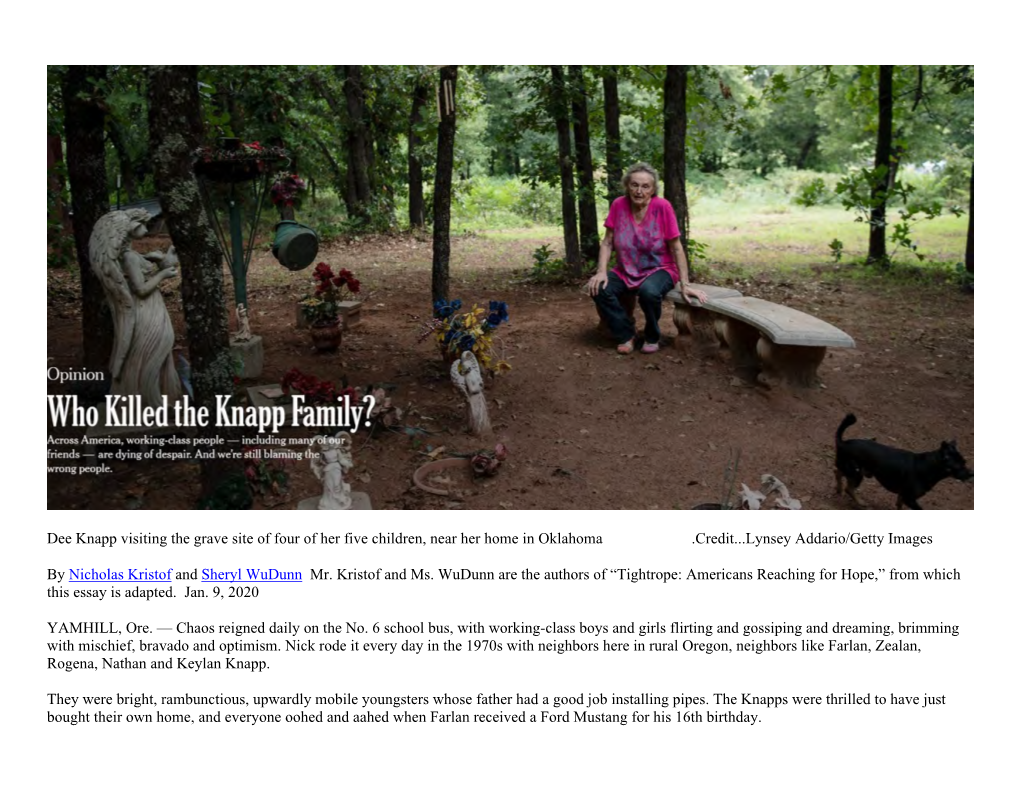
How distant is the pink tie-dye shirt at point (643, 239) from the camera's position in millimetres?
5449

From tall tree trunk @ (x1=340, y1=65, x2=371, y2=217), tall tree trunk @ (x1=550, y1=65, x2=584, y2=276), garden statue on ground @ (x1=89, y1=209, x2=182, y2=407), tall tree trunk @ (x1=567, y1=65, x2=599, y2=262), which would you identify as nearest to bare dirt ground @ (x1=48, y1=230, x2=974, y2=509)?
garden statue on ground @ (x1=89, y1=209, x2=182, y2=407)

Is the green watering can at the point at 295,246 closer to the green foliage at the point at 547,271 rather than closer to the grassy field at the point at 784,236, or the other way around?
the green foliage at the point at 547,271

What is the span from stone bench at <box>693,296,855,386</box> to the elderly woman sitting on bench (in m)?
0.28

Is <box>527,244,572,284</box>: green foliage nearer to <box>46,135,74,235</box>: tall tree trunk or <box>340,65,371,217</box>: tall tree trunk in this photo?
<box>46,135,74,235</box>: tall tree trunk

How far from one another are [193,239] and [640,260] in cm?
314

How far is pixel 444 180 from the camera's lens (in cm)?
505

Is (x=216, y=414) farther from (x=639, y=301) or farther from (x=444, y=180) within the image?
(x=639, y=301)

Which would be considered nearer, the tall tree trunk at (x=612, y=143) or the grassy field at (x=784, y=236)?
the tall tree trunk at (x=612, y=143)

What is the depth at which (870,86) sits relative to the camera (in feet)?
29.8

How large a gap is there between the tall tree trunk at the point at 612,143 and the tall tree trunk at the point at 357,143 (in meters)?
5.32

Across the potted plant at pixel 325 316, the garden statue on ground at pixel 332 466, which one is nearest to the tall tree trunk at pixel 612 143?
the potted plant at pixel 325 316
